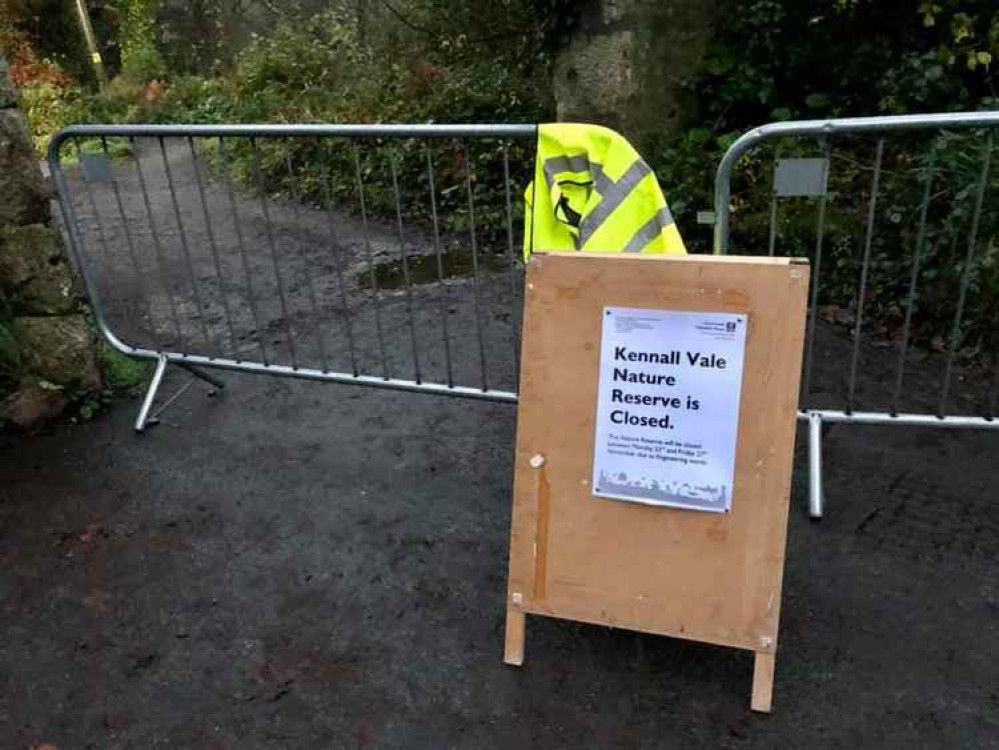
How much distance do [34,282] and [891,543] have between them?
4.10 m

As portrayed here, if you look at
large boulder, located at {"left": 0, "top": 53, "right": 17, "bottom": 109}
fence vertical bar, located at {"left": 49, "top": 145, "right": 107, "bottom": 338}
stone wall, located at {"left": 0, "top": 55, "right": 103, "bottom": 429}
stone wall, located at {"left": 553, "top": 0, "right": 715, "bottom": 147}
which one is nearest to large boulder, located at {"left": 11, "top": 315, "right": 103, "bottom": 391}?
stone wall, located at {"left": 0, "top": 55, "right": 103, "bottom": 429}

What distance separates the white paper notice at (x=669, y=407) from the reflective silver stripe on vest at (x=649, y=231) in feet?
1.81

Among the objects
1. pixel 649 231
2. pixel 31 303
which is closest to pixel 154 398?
pixel 31 303

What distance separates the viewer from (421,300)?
6031mm

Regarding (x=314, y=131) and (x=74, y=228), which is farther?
(x=74, y=228)

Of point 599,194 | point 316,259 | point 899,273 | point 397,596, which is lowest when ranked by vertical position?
point 316,259

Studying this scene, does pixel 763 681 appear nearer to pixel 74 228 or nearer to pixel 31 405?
pixel 31 405

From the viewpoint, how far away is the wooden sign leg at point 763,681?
247 cm

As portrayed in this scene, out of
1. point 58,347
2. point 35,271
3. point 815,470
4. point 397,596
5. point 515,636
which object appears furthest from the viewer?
point 58,347

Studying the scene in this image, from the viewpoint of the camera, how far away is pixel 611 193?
287cm

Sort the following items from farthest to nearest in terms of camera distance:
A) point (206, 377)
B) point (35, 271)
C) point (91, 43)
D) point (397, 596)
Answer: point (91, 43)
point (206, 377)
point (35, 271)
point (397, 596)

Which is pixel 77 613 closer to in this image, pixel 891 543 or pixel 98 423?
pixel 98 423

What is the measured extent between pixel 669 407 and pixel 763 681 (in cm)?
86

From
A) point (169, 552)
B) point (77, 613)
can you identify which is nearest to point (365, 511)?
point (169, 552)
